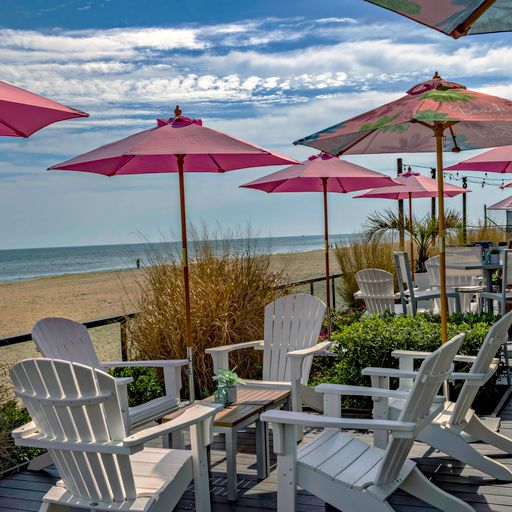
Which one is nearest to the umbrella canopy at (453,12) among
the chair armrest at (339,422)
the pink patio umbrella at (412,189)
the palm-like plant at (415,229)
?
the chair armrest at (339,422)

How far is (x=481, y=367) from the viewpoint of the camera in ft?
14.0

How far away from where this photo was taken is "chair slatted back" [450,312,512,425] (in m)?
4.13

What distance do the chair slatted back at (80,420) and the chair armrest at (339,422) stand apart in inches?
28.1

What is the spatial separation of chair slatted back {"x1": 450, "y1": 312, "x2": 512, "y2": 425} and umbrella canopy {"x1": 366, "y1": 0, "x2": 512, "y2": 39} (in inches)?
65.9

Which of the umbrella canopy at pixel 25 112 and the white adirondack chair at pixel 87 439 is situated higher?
the umbrella canopy at pixel 25 112

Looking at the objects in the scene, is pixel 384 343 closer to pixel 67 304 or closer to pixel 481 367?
pixel 481 367

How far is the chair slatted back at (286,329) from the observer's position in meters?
5.62

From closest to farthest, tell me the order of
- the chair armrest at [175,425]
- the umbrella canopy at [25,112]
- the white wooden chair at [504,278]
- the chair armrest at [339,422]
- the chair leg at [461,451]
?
the chair armrest at [175,425], the chair armrest at [339,422], the umbrella canopy at [25,112], the chair leg at [461,451], the white wooden chair at [504,278]

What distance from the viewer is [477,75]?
1006cm

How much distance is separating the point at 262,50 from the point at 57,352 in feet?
31.7

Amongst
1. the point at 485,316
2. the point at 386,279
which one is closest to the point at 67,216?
the point at 386,279

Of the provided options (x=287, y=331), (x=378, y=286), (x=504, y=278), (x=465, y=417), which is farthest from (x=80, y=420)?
(x=378, y=286)

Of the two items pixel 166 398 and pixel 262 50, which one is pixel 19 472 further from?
pixel 262 50

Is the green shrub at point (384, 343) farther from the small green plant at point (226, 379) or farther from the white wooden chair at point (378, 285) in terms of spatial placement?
the white wooden chair at point (378, 285)
